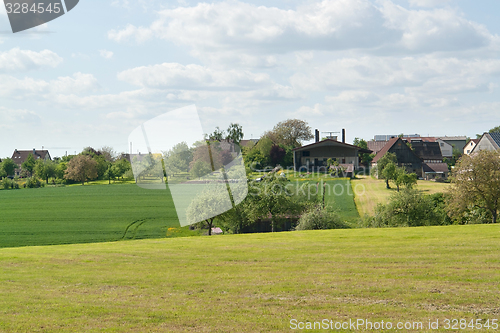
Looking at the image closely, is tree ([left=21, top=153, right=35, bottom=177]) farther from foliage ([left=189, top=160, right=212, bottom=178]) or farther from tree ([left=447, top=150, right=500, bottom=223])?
tree ([left=447, top=150, right=500, bottom=223])

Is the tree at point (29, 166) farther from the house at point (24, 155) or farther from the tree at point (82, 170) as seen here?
the tree at point (82, 170)

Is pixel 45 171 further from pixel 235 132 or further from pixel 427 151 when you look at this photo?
pixel 427 151

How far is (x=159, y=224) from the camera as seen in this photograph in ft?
140

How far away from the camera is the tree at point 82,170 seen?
94250 mm

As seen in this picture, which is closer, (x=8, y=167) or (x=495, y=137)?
(x=495, y=137)

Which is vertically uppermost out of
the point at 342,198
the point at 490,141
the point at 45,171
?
the point at 490,141

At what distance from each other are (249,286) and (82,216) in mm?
41054

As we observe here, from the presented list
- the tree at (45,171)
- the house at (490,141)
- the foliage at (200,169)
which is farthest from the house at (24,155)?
the foliage at (200,169)

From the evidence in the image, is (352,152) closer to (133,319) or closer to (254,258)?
(254,258)

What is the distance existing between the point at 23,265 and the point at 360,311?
1212 cm

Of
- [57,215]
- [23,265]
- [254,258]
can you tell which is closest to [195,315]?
[254,258]

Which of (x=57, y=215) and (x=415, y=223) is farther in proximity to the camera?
(x=57, y=215)

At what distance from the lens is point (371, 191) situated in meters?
55.9

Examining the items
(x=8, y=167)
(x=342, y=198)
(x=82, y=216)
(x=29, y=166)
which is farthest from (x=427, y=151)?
(x=8, y=167)
